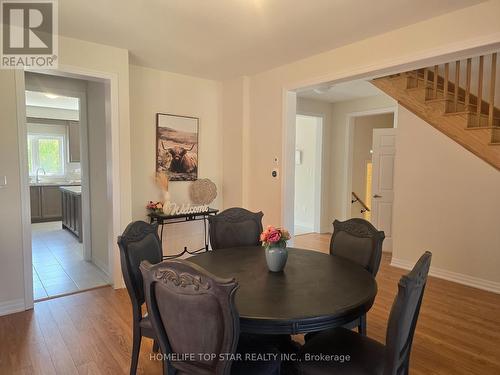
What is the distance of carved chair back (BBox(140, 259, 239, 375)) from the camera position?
1269 millimetres

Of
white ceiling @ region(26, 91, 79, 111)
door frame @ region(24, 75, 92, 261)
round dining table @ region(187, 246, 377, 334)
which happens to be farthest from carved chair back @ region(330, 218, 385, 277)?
white ceiling @ region(26, 91, 79, 111)

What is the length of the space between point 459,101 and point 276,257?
3.20 m

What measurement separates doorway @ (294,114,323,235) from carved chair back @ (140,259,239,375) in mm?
5189

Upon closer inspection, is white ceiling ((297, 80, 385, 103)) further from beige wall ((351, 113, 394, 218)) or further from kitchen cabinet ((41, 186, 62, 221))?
kitchen cabinet ((41, 186, 62, 221))

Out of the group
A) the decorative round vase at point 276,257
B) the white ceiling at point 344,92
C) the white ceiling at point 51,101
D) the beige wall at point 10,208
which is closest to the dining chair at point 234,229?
the decorative round vase at point 276,257

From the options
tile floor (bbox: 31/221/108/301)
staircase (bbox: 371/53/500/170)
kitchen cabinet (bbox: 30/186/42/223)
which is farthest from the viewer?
kitchen cabinet (bbox: 30/186/42/223)

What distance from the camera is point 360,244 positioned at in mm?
2377

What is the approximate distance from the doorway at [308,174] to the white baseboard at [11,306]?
4.60 m

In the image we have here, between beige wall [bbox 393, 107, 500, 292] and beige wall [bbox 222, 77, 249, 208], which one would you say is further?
beige wall [bbox 222, 77, 249, 208]

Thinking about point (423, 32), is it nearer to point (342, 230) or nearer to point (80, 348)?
point (342, 230)

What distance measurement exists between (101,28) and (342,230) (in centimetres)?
273

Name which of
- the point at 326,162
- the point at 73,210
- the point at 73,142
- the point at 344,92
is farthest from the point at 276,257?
the point at 73,142

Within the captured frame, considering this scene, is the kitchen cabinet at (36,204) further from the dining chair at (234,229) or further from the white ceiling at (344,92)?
the dining chair at (234,229)

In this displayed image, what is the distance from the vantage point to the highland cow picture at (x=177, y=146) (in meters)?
4.23
